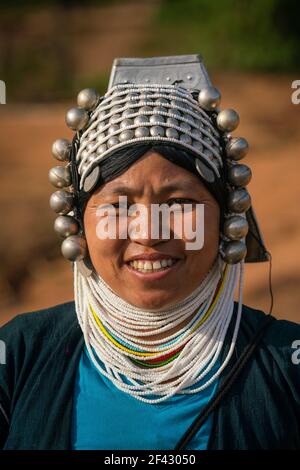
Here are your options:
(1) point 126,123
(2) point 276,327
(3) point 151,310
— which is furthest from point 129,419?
(1) point 126,123

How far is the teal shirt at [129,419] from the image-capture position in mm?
2482

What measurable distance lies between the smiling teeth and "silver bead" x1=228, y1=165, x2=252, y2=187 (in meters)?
0.34

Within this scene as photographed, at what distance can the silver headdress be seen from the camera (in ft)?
8.27

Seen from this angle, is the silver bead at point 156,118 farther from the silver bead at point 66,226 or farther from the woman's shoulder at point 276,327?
the woman's shoulder at point 276,327

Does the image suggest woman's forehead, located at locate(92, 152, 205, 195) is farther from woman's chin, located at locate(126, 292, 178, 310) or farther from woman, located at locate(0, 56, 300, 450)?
woman's chin, located at locate(126, 292, 178, 310)

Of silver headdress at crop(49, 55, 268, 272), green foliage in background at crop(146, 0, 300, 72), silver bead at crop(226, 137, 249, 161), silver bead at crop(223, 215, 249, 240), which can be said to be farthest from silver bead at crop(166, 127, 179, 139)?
green foliage in background at crop(146, 0, 300, 72)

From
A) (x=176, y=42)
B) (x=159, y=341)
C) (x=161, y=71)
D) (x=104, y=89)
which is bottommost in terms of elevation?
(x=159, y=341)

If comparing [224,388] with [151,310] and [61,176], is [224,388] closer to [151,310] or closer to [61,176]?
[151,310]

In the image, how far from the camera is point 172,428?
250 cm

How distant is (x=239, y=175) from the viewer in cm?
262

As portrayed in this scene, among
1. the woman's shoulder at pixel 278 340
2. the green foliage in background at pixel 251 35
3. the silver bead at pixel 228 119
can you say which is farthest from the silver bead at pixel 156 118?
the green foliage in background at pixel 251 35

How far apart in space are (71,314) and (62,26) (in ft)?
78.5

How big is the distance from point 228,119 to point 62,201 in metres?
0.58
